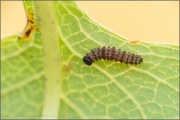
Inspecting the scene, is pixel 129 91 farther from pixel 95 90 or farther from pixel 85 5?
pixel 85 5

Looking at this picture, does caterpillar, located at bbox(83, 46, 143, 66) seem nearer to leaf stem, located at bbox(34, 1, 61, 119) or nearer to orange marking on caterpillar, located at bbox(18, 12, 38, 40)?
leaf stem, located at bbox(34, 1, 61, 119)

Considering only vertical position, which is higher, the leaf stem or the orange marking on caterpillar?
the orange marking on caterpillar

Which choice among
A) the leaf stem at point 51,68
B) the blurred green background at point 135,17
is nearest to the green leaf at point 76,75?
the leaf stem at point 51,68

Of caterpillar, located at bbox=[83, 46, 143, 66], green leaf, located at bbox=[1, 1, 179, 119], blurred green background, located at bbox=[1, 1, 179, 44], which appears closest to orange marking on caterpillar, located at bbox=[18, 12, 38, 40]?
green leaf, located at bbox=[1, 1, 179, 119]

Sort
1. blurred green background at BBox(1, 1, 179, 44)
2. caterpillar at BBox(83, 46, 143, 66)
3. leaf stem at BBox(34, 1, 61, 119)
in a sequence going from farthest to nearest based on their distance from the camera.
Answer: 1. blurred green background at BBox(1, 1, 179, 44)
2. caterpillar at BBox(83, 46, 143, 66)
3. leaf stem at BBox(34, 1, 61, 119)

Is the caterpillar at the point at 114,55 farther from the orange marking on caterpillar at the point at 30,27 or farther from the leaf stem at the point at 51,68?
the orange marking on caterpillar at the point at 30,27

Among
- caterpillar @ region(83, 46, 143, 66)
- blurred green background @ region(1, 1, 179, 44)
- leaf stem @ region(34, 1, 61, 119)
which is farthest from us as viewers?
blurred green background @ region(1, 1, 179, 44)

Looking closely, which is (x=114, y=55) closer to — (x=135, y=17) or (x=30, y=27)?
(x=30, y=27)

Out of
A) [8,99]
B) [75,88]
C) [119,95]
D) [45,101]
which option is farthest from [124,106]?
[8,99]
